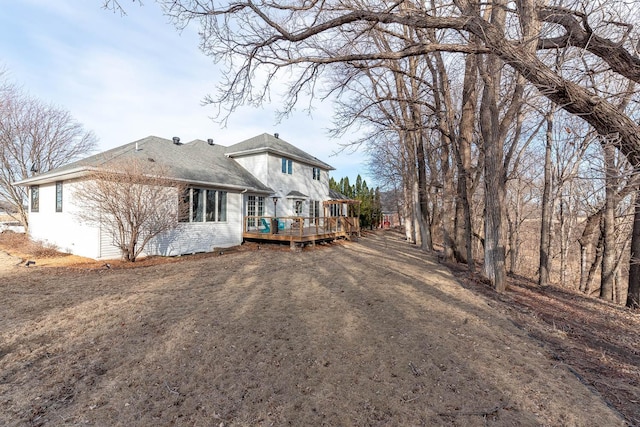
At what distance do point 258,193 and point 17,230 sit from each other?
15.9 metres

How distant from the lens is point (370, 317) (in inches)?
191

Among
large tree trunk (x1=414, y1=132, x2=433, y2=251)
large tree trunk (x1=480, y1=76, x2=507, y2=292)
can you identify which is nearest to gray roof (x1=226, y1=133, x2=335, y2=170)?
large tree trunk (x1=414, y1=132, x2=433, y2=251)

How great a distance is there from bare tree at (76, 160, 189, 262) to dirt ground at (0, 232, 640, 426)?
288 cm

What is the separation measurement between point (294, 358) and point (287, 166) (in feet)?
51.0

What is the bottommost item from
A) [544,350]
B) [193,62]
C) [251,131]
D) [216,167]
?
[544,350]

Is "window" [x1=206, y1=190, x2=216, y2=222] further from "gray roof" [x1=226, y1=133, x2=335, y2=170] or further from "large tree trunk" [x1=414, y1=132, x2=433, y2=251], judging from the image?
"large tree trunk" [x1=414, y1=132, x2=433, y2=251]

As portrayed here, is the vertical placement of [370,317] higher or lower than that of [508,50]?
lower

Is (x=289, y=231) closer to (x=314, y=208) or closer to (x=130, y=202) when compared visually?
(x=314, y=208)

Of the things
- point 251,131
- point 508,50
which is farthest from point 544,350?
point 251,131

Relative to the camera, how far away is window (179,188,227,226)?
11.9 metres

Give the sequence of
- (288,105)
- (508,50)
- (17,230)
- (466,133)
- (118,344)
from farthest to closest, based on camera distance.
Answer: (17,230) → (466,133) → (288,105) → (508,50) → (118,344)

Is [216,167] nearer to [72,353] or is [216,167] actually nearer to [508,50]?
[72,353]

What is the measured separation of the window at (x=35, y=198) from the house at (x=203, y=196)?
4 centimetres

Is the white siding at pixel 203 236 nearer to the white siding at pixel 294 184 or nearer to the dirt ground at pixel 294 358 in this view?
the white siding at pixel 294 184
